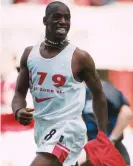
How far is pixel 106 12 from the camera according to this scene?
231 inches

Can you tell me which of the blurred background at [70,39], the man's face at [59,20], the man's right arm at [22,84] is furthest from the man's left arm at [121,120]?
the man's face at [59,20]

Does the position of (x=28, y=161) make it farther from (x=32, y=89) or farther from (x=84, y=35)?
(x=32, y=89)

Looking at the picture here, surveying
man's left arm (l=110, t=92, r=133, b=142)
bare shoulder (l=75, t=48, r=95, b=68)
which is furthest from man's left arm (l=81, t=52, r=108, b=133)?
man's left arm (l=110, t=92, r=133, b=142)

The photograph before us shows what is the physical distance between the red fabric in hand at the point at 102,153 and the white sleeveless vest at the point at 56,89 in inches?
10.1

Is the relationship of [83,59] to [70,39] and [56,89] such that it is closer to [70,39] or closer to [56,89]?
[56,89]

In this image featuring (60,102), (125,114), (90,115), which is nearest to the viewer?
(60,102)

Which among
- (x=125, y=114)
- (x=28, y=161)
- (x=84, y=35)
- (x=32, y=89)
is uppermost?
(x=32, y=89)

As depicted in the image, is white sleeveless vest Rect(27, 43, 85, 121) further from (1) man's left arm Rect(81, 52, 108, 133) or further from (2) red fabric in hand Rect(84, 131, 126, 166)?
(2) red fabric in hand Rect(84, 131, 126, 166)

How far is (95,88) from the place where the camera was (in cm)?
394

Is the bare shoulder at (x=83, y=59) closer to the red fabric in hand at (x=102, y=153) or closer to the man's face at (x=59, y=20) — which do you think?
the man's face at (x=59, y=20)

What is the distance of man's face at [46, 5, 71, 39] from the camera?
12.6ft

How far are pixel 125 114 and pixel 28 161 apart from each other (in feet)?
3.43

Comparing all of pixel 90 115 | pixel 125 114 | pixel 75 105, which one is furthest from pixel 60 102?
pixel 125 114

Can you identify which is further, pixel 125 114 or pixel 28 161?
pixel 28 161
